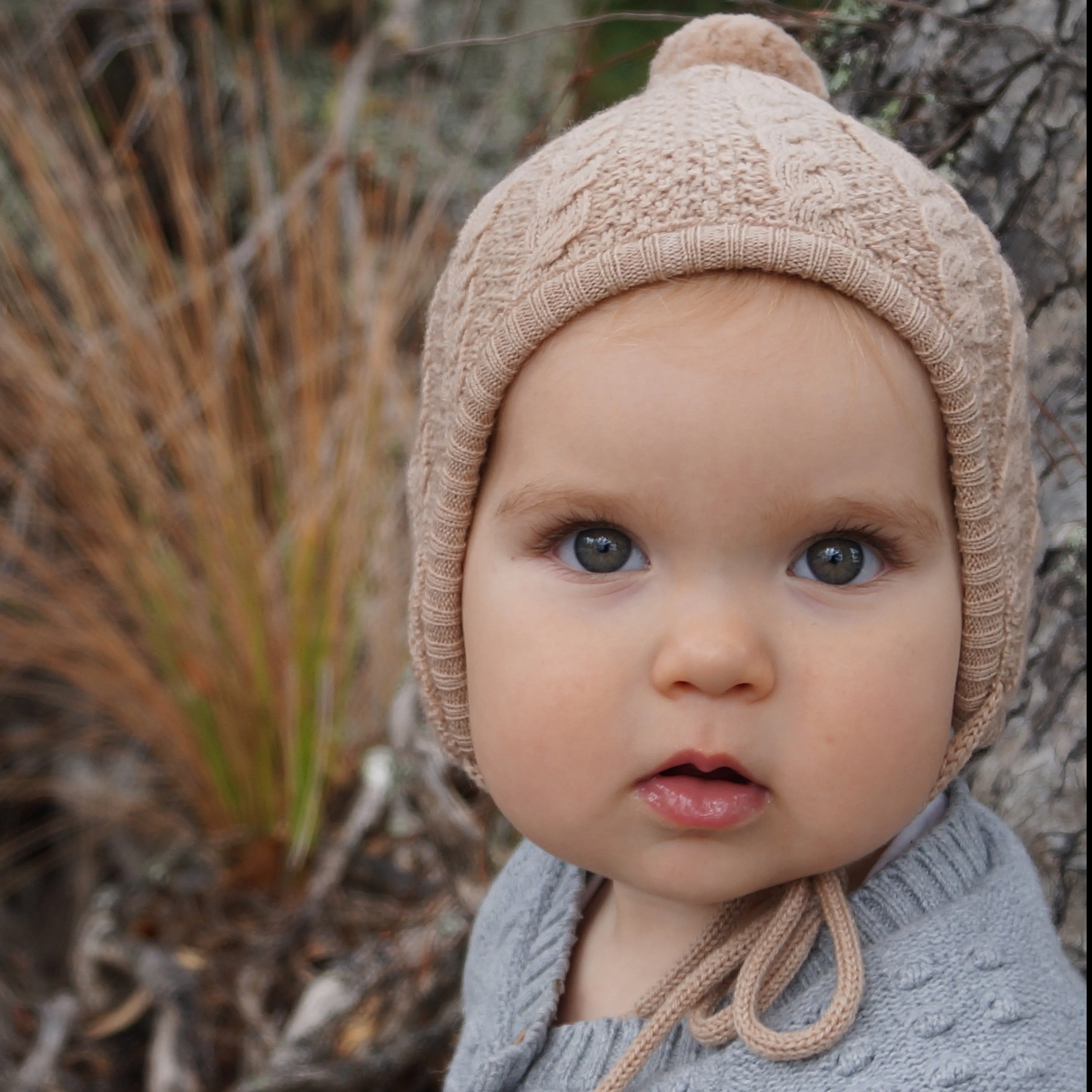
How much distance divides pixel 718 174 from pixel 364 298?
6.28 ft

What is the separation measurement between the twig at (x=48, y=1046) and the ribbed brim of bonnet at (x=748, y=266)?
162cm

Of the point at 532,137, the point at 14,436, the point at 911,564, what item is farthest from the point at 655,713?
the point at 14,436

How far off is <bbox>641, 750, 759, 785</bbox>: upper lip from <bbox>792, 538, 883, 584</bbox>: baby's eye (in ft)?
0.53

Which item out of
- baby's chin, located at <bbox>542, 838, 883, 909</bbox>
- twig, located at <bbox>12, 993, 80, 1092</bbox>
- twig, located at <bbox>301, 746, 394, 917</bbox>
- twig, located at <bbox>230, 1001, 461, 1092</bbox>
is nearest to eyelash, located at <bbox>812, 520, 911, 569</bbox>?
baby's chin, located at <bbox>542, 838, 883, 909</bbox>

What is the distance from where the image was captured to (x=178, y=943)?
99.0 inches

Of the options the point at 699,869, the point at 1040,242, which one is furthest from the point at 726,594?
the point at 1040,242

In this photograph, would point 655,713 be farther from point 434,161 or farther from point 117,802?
point 434,161

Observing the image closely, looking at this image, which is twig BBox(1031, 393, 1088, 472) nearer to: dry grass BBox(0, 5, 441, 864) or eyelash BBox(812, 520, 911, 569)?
eyelash BBox(812, 520, 911, 569)

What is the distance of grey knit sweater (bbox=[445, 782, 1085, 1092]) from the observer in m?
0.97

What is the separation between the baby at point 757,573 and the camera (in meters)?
0.94

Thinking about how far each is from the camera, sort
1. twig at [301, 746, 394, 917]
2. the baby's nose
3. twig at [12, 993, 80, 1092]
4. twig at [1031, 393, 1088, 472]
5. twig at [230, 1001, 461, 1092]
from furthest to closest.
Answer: twig at [301, 746, 394, 917], twig at [12, 993, 80, 1092], twig at [230, 1001, 461, 1092], twig at [1031, 393, 1088, 472], the baby's nose

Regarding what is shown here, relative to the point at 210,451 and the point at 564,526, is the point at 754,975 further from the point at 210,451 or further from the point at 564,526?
the point at 210,451

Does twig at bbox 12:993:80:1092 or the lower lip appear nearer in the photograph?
the lower lip

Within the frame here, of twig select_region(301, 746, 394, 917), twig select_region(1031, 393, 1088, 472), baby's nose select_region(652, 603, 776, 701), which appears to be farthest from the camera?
twig select_region(301, 746, 394, 917)
